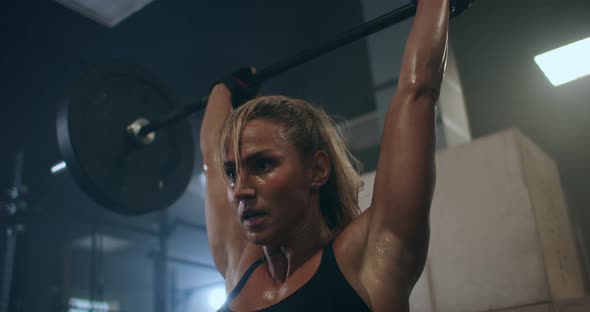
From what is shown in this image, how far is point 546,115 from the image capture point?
3.06 metres

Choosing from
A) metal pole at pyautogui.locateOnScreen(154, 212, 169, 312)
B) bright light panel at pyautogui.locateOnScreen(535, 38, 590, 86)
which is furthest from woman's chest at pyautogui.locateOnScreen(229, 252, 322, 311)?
metal pole at pyautogui.locateOnScreen(154, 212, 169, 312)

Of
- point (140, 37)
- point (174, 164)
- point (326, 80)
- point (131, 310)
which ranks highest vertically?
point (140, 37)

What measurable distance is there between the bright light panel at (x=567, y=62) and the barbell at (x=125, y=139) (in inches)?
66.3

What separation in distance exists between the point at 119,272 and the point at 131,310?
0.62 m

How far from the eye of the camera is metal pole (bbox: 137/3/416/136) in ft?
5.67

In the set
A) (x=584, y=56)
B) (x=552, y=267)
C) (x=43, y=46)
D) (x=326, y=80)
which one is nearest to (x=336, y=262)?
(x=552, y=267)

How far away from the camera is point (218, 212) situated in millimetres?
1740

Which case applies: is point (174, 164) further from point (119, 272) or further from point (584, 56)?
point (119, 272)

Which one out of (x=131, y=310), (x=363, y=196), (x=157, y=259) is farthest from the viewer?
(x=131, y=310)

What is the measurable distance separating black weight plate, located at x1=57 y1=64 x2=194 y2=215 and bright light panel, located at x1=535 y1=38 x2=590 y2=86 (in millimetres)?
1790

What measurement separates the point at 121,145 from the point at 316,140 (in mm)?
1449

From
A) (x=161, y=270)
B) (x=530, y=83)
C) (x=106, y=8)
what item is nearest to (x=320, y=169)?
(x=530, y=83)

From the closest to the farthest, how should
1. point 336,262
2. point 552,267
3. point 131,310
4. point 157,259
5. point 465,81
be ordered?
point 336,262, point 552,267, point 465,81, point 157,259, point 131,310

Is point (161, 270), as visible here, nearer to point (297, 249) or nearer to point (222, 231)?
point (222, 231)
